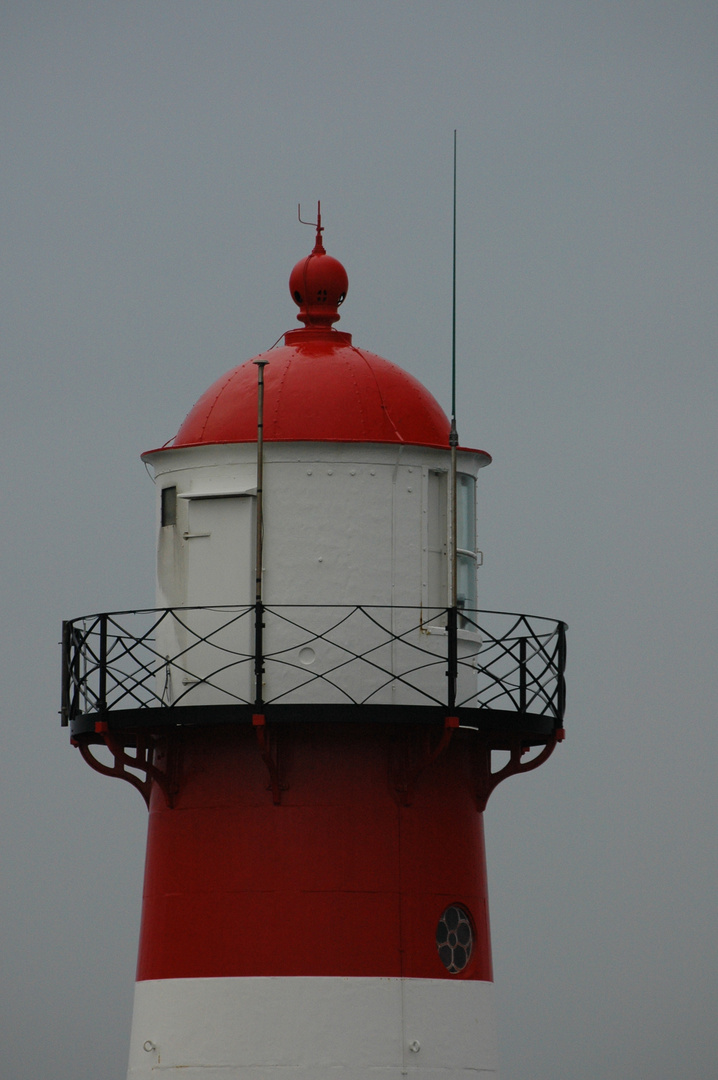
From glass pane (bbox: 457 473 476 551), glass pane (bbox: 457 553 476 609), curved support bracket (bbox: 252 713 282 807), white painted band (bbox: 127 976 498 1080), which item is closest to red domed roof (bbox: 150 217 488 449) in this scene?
glass pane (bbox: 457 473 476 551)

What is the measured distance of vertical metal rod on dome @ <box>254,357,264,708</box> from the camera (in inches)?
1030

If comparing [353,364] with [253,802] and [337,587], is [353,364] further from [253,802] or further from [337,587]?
[253,802]

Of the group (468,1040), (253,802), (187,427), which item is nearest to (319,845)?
(253,802)

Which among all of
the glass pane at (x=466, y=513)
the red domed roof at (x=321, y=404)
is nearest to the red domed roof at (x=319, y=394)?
the red domed roof at (x=321, y=404)

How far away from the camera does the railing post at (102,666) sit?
26.8m

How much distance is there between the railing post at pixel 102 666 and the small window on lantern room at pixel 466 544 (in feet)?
13.6

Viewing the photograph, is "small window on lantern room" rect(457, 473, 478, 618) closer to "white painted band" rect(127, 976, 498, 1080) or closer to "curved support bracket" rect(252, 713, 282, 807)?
"curved support bracket" rect(252, 713, 282, 807)

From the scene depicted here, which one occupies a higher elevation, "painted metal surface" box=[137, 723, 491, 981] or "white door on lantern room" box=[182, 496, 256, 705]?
"white door on lantern room" box=[182, 496, 256, 705]

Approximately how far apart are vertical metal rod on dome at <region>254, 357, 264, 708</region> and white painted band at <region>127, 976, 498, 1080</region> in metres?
3.40

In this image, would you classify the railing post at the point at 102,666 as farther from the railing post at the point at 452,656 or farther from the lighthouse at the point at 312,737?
the railing post at the point at 452,656

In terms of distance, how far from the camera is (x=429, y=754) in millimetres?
27125

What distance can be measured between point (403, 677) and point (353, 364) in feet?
13.2

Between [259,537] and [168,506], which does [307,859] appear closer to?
[259,537]

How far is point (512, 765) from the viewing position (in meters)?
28.1
